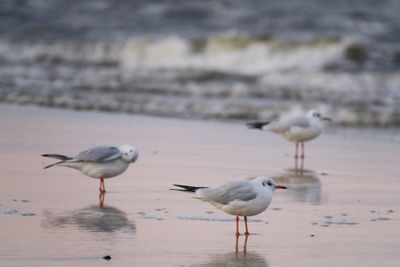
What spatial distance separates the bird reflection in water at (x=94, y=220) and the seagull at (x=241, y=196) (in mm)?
530

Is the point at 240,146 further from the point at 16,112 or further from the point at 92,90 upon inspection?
the point at 92,90

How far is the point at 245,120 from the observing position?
1645cm

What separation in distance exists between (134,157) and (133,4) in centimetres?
2629

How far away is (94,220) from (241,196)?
1.13m

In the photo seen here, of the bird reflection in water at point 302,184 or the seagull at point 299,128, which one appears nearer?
the bird reflection in water at point 302,184

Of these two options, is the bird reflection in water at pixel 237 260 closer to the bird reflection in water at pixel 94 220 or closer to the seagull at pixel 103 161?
the bird reflection in water at pixel 94 220

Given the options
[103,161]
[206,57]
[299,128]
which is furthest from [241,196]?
[206,57]

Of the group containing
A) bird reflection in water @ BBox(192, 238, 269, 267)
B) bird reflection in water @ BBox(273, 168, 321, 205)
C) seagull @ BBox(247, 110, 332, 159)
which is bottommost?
bird reflection in water @ BBox(192, 238, 269, 267)

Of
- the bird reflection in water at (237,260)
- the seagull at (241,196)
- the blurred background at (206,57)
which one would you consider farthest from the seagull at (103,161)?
the blurred background at (206,57)

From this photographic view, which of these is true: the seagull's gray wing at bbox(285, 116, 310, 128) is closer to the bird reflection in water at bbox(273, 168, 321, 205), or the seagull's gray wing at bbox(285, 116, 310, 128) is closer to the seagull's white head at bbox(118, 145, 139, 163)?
the bird reflection in water at bbox(273, 168, 321, 205)

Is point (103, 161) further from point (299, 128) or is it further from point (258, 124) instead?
point (258, 124)

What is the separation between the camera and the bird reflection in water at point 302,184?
9.49 meters

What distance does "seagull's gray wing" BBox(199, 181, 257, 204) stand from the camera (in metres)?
7.75

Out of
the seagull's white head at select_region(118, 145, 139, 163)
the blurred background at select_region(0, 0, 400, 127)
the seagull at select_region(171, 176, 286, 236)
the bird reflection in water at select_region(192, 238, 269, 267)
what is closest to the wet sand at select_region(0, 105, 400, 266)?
the bird reflection in water at select_region(192, 238, 269, 267)
